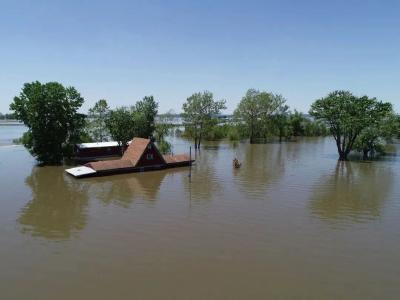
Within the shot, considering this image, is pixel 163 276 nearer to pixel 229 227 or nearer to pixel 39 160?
pixel 229 227

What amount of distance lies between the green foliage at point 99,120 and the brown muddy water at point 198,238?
23.0 m

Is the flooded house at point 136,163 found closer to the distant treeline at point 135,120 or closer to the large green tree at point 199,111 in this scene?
the distant treeline at point 135,120

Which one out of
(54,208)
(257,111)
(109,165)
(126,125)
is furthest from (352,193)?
(257,111)

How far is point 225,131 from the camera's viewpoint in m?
88.4

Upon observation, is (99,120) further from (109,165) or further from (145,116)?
(109,165)

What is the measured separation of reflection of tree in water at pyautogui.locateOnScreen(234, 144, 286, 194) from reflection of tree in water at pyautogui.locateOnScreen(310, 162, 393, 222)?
5.13 m

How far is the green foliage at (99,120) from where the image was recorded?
58.3 m

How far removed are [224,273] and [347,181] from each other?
2574 centimetres

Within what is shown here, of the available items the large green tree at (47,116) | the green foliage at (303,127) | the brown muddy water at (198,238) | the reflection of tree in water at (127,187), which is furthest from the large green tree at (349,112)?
the green foliage at (303,127)

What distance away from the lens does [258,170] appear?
141 ft

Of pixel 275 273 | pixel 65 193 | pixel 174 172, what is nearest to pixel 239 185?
pixel 174 172

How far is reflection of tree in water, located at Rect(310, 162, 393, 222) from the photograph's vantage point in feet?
82.8

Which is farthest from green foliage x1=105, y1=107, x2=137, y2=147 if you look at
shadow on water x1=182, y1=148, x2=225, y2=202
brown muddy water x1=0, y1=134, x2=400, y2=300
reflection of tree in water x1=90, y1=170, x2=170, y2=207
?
brown muddy water x1=0, y1=134, x2=400, y2=300

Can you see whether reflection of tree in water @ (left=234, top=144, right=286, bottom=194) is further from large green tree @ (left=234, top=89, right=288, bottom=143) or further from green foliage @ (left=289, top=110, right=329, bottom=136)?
green foliage @ (left=289, top=110, right=329, bottom=136)
